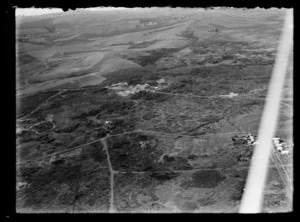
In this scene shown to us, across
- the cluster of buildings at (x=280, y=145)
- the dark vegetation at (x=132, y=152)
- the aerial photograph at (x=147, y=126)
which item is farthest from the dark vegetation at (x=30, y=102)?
the cluster of buildings at (x=280, y=145)

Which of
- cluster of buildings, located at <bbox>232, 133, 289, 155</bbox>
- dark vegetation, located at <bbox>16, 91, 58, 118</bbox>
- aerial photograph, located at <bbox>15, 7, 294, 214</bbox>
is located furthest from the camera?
dark vegetation, located at <bbox>16, 91, 58, 118</bbox>

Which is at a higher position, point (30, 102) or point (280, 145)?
point (30, 102)

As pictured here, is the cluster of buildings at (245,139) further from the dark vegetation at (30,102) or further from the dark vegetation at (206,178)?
the dark vegetation at (30,102)

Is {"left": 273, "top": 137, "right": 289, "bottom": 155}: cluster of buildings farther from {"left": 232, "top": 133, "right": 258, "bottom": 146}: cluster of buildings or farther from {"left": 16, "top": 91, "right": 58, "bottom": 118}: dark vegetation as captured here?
{"left": 16, "top": 91, "right": 58, "bottom": 118}: dark vegetation

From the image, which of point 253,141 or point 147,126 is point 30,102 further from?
point 253,141

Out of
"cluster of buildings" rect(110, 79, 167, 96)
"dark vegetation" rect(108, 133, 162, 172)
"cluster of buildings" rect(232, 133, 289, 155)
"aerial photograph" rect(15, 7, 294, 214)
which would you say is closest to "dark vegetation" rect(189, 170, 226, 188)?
"aerial photograph" rect(15, 7, 294, 214)

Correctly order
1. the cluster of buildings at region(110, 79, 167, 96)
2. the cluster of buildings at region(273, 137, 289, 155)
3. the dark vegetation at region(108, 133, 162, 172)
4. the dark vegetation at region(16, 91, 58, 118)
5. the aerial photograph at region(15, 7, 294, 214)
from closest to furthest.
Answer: the aerial photograph at region(15, 7, 294, 214), the cluster of buildings at region(273, 137, 289, 155), the dark vegetation at region(108, 133, 162, 172), the dark vegetation at region(16, 91, 58, 118), the cluster of buildings at region(110, 79, 167, 96)

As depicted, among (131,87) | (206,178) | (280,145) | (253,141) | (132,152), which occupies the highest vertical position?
(131,87)

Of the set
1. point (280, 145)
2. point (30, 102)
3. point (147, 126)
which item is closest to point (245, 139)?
point (280, 145)

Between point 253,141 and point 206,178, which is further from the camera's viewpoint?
point 253,141
